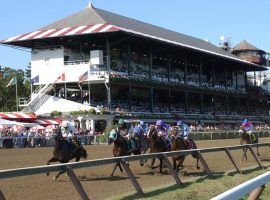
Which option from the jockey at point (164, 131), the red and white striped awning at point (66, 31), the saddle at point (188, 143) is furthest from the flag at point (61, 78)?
the saddle at point (188, 143)

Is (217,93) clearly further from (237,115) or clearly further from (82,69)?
Result: (82,69)

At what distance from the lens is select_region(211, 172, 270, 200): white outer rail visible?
4.37m

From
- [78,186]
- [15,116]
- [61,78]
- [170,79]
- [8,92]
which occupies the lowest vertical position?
[78,186]

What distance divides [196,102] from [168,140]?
162 feet

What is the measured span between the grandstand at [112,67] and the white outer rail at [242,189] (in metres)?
38.4

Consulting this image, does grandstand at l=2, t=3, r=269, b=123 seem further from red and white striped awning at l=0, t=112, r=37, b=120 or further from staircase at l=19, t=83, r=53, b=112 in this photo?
red and white striped awning at l=0, t=112, r=37, b=120

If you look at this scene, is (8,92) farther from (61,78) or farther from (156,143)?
(156,143)

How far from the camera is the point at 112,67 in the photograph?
48.1 meters

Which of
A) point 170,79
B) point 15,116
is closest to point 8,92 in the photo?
point 170,79

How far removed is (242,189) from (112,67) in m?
43.4

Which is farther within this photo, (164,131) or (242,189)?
(164,131)

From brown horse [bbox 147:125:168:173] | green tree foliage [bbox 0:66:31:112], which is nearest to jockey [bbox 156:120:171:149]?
brown horse [bbox 147:125:168:173]

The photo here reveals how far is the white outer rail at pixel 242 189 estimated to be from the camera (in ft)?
14.3

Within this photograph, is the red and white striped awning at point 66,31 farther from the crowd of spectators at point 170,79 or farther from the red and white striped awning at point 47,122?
the red and white striped awning at point 47,122
